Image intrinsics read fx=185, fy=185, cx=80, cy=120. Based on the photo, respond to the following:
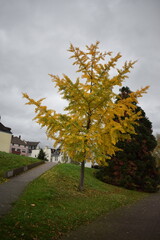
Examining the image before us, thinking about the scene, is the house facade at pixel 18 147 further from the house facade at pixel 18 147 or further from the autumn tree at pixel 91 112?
the autumn tree at pixel 91 112

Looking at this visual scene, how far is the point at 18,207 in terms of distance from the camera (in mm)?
7168

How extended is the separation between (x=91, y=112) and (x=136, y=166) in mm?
10080

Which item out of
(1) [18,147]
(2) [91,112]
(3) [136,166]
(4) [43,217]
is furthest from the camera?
(1) [18,147]

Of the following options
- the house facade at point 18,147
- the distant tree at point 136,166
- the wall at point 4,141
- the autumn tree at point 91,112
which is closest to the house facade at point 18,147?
the house facade at point 18,147

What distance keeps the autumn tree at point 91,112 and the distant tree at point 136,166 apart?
761cm

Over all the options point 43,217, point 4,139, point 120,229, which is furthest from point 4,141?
point 120,229

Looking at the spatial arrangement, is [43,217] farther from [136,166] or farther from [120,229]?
[136,166]

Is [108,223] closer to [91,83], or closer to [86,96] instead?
[86,96]

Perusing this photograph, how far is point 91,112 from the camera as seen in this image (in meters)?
11.9

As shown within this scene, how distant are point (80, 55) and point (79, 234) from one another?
32.1 ft

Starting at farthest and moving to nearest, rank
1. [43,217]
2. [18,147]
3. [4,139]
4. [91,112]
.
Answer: [18,147]
[4,139]
[91,112]
[43,217]

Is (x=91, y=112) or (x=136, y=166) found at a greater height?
(x=91, y=112)

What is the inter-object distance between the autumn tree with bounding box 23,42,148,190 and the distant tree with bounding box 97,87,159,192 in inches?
299

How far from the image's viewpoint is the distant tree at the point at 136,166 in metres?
18.7
